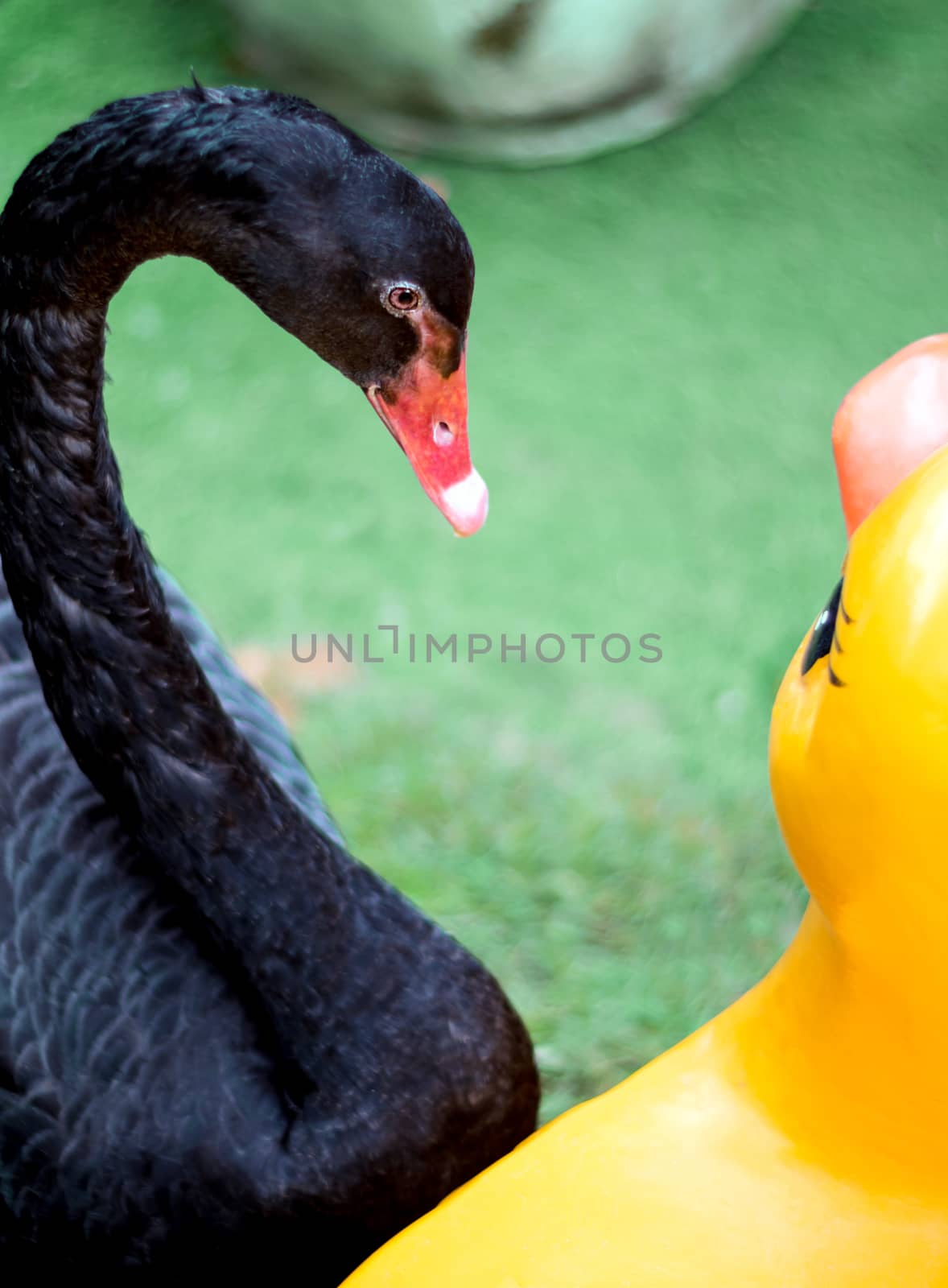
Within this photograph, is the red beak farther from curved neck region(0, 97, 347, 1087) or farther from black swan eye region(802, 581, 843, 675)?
black swan eye region(802, 581, 843, 675)

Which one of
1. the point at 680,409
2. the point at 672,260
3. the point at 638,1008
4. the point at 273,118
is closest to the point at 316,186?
the point at 273,118

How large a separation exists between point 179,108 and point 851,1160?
698 mm

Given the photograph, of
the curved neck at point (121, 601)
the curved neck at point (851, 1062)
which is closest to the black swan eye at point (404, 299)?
the curved neck at point (121, 601)

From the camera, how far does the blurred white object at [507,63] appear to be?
220cm

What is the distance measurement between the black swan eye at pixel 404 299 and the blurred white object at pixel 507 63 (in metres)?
1.42

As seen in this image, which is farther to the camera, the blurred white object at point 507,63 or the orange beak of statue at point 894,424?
the blurred white object at point 507,63

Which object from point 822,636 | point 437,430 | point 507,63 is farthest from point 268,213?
point 507,63

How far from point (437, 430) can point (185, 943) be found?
47cm

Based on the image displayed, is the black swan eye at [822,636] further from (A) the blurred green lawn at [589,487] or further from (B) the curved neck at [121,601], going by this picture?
(A) the blurred green lawn at [589,487]

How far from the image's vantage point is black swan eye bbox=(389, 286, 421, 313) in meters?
0.92

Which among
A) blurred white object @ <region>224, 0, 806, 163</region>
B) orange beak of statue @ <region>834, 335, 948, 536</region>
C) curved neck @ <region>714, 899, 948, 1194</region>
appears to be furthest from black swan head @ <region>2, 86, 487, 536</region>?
blurred white object @ <region>224, 0, 806, 163</region>

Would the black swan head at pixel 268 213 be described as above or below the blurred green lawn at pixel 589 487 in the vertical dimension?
above

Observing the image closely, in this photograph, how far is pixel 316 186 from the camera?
88 centimetres

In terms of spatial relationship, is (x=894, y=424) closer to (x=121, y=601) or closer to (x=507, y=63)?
(x=121, y=601)
